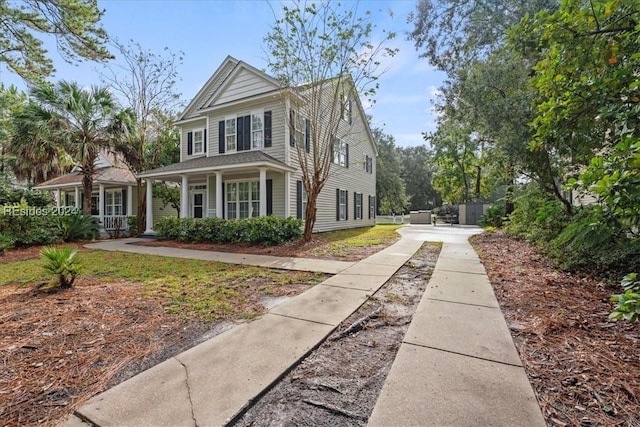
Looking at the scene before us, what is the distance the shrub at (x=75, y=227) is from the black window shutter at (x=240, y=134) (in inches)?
297

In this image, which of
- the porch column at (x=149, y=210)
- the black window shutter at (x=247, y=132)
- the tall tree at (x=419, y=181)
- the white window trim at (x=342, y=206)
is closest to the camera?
the black window shutter at (x=247, y=132)

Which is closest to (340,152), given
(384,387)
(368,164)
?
(368,164)

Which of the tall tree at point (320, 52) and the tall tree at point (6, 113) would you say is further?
the tall tree at point (6, 113)

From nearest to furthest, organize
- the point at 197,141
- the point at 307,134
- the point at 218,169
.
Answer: the point at 218,169 → the point at 307,134 → the point at 197,141

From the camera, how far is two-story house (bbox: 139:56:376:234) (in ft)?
37.7

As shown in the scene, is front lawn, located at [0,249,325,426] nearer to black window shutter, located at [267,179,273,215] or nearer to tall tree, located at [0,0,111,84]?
black window shutter, located at [267,179,273,215]

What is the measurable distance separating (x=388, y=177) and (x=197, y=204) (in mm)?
22385

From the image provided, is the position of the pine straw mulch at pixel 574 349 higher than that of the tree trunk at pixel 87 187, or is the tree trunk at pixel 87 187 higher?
the tree trunk at pixel 87 187

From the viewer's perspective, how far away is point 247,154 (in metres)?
12.1

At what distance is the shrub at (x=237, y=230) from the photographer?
9898 millimetres

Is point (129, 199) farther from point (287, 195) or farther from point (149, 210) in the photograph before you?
point (287, 195)

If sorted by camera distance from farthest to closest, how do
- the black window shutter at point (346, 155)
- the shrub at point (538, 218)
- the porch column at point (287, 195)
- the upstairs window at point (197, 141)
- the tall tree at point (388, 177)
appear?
the tall tree at point (388, 177)
the black window shutter at point (346, 155)
the upstairs window at point (197, 141)
the porch column at point (287, 195)
the shrub at point (538, 218)

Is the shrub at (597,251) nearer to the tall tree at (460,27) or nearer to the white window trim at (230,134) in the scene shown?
the tall tree at (460,27)

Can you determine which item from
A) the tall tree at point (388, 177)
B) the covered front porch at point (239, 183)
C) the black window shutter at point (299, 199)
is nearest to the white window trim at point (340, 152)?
the black window shutter at point (299, 199)
